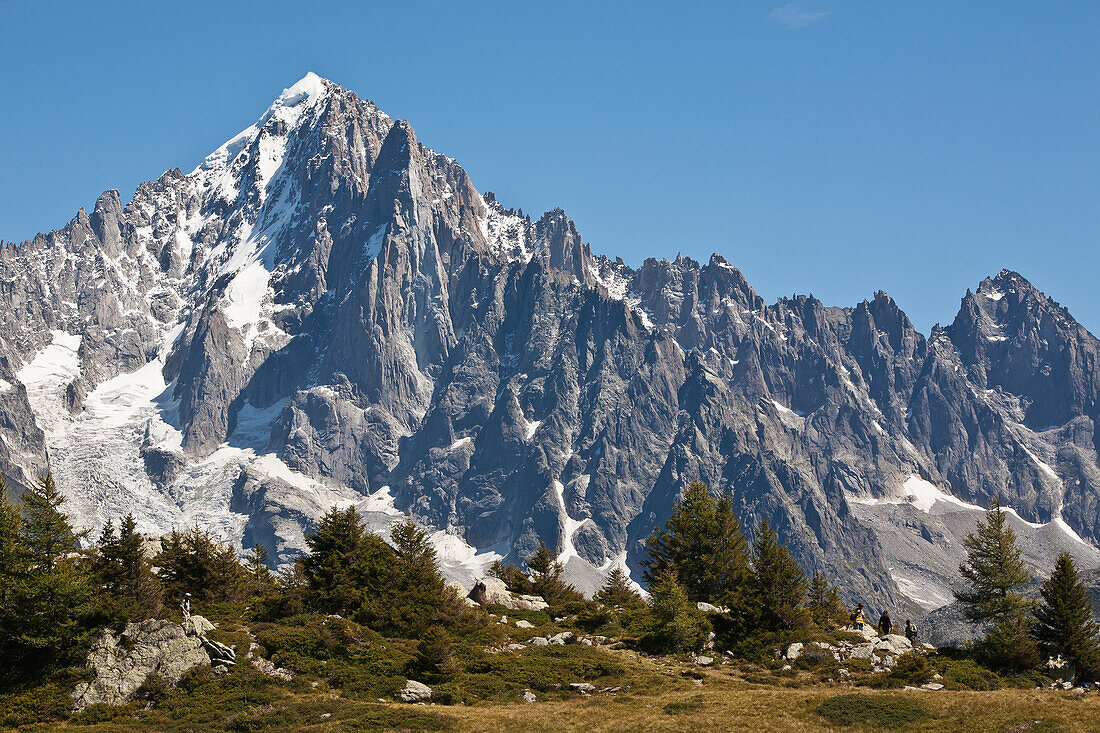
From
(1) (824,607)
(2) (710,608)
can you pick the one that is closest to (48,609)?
(2) (710,608)

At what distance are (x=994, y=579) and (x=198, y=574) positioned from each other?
5388cm

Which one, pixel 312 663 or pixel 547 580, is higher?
pixel 547 580

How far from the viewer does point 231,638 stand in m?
54.7

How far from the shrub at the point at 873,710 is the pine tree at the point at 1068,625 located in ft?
48.8

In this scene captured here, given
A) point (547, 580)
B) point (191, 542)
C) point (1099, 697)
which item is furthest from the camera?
point (547, 580)

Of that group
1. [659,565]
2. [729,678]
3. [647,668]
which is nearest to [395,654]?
[647,668]

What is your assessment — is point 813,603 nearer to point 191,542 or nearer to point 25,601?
point 191,542

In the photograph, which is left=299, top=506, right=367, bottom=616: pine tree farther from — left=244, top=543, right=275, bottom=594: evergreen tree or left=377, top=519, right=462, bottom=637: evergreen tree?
left=244, top=543, right=275, bottom=594: evergreen tree

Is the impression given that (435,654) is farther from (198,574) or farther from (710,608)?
(710,608)

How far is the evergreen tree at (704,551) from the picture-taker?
7438cm

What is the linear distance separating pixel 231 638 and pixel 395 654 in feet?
30.0

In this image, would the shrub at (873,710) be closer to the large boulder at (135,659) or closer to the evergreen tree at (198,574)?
the large boulder at (135,659)

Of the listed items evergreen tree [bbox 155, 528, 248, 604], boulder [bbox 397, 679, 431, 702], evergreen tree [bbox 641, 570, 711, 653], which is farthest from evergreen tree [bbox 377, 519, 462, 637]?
evergreen tree [bbox 641, 570, 711, 653]

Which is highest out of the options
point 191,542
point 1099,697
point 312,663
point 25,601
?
point 191,542
